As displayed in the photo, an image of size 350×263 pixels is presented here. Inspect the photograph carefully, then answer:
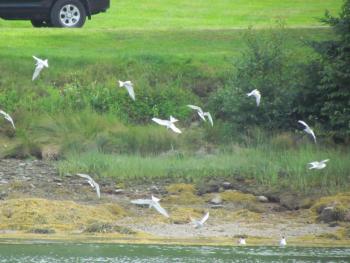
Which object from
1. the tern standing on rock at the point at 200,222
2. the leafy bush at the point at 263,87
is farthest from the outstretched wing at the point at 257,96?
the tern standing on rock at the point at 200,222

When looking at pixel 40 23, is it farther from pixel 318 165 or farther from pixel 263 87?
pixel 318 165

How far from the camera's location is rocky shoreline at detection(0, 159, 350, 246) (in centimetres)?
2025

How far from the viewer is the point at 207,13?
41.1 metres

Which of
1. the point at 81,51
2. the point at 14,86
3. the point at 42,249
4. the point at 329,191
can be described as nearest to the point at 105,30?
the point at 81,51

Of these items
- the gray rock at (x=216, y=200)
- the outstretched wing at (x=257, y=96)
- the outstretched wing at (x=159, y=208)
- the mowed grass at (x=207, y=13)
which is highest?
the outstretched wing at (x=257, y=96)

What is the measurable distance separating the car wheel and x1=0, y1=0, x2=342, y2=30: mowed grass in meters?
3.63

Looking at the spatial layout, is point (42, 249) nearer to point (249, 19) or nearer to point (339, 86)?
point (339, 86)

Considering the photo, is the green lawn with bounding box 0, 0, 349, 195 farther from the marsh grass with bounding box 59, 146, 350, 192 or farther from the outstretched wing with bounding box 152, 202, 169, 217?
the outstretched wing with bounding box 152, 202, 169, 217

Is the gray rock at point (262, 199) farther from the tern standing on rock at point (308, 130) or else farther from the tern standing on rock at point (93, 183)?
the tern standing on rock at point (93, 183)

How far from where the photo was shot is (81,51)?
29.5 metres

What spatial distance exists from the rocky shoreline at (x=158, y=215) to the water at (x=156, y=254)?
626 mm

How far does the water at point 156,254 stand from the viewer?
1844 centimetres

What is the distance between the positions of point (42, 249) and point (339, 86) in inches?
306

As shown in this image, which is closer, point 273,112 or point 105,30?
point 273,112
